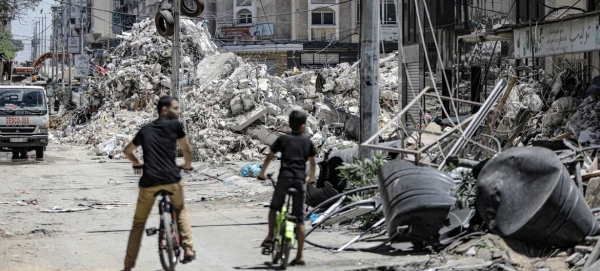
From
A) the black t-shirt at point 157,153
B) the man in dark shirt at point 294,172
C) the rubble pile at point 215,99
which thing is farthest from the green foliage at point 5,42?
the black t-shirt at point 157,153

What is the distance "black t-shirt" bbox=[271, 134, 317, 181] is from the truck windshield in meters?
20.7

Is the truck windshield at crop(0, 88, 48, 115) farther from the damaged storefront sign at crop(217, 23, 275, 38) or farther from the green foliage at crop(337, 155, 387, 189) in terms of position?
the damaged storefront sign at crop(217, 23, 275, 38)

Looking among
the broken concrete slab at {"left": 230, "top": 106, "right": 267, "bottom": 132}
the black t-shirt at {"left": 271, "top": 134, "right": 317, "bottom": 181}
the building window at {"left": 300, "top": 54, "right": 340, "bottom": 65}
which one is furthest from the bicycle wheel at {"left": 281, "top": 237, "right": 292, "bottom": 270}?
the building window at {"left": 300, "top": 54, "right": 340, "bottom": 65}

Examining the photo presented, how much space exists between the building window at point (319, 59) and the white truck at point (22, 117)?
124 feet

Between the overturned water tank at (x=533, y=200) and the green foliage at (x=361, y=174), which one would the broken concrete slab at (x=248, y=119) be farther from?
the overturned water tank at (x=533, y=200)

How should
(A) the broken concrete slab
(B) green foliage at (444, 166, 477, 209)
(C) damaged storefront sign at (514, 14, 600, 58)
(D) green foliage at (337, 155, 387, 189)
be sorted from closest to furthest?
(B) green foliage at (444, 166, 477, 209) → (D) green foliage at (337, 155, 387, 189) → (C) damaged storefront sign at (514, 14, 600, 58) → (A) the broken concrete slab

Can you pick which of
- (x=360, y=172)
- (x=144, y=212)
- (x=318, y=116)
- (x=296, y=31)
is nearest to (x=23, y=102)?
(x=318, y=116)

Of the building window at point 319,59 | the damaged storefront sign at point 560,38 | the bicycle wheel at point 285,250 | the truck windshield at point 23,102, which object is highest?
the building window at point 319,59

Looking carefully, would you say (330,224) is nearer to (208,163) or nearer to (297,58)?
(208,163)

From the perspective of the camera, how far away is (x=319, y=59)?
66125 millimetres

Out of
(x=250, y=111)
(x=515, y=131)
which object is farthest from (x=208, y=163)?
(x=515, y=131)

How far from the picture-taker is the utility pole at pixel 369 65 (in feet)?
44.0

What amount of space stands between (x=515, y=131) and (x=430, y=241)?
332 inches

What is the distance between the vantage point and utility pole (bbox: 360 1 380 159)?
13.4 metres
